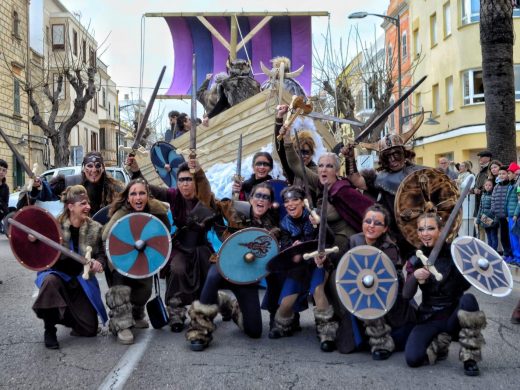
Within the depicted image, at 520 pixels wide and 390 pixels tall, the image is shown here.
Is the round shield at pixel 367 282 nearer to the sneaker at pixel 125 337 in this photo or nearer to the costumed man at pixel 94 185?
the sneaker at pixel 125 337

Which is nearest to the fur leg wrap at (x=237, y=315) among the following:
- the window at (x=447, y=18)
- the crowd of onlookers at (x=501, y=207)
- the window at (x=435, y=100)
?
the crowd of onlookers at (x=501, y=207)

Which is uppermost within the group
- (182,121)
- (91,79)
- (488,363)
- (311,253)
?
(91,79)

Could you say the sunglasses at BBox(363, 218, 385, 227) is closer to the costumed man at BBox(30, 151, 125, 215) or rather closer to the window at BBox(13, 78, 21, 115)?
the costumed man at BBox(30, 151, 125, 215)

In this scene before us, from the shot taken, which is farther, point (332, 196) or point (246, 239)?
point (332, 196)

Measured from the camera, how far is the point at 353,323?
15.6ft

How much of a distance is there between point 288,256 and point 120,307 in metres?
1.30

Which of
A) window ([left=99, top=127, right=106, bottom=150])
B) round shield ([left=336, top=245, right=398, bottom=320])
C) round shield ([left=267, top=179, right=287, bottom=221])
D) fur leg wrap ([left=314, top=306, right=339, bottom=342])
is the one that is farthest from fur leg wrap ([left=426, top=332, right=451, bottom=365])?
window ([left=99, top=127, right=106, bottom=150])

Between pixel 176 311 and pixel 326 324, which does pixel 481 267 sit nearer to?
pixel 326 324

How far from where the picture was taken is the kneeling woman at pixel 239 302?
4.86 m

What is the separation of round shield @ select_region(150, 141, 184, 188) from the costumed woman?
3.22 meters

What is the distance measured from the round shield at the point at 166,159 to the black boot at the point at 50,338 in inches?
116

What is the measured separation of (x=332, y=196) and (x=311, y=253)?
96 centimetres

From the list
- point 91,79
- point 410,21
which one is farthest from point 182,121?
point 410,21

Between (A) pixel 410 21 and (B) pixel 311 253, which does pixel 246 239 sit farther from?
(A) pixel 410 21
